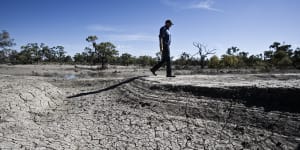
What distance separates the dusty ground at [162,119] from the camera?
3504 mm

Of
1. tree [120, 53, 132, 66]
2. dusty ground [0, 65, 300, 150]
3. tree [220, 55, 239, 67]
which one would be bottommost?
dusty ground [0, 65, 300, 150]

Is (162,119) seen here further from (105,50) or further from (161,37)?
(105,50)

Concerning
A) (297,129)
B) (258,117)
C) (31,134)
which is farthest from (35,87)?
(297,129)

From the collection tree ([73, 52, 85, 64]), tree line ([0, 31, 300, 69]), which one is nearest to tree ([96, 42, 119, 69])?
tree line ([0, 31, 300, 69])

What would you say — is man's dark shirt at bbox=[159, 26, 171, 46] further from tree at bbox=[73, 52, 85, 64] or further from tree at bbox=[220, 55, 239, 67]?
tree at bbox=[73, 52, 85, 64]

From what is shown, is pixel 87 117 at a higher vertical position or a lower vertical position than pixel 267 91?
lower

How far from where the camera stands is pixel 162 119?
443 centimetres

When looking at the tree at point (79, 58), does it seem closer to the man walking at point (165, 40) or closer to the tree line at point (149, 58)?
the tree line at point (149, 58)

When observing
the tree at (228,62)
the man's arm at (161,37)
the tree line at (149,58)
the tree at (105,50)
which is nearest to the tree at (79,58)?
the tree line at (149,58)

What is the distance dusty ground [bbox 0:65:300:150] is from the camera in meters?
3.50

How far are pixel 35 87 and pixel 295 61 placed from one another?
37.7 meters

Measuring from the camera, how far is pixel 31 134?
409cm

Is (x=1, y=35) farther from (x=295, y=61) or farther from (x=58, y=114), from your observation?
(x=295, y=61)

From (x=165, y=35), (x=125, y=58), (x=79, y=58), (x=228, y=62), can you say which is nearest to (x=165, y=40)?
(x=165, y=35)
